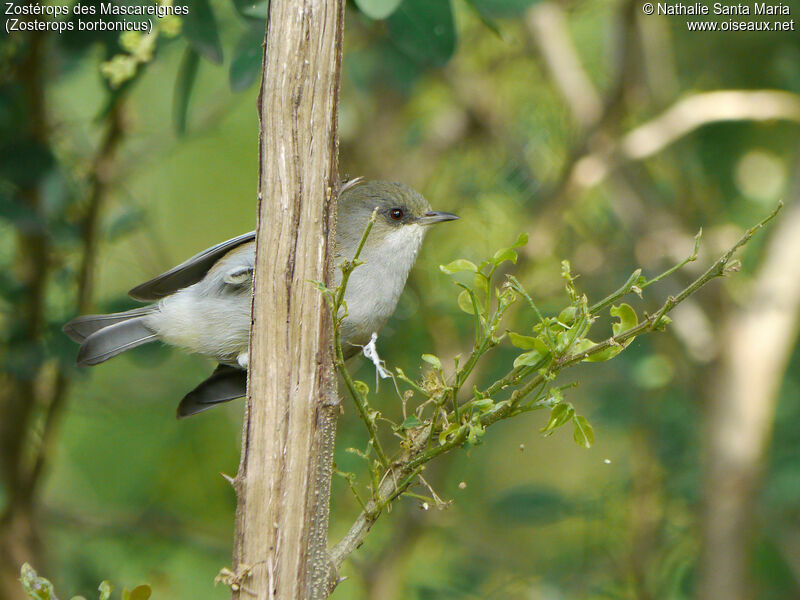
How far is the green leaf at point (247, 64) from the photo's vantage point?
8.79 feet

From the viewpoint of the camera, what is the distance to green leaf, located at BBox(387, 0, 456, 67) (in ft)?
8.42

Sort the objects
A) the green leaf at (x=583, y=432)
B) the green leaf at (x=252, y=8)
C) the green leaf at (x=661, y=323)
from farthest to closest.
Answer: the green leaf at (x=252, y=8) → the green leaf at (x=583, y=432) → the green leaf at (x=661, y=323)

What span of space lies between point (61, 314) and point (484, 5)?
2.49 meters

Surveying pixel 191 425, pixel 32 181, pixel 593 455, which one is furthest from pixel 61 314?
pixel 593 455

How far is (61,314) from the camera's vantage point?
404 cm

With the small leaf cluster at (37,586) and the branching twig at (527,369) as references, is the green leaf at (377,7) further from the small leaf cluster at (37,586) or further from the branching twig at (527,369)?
the small leaf cluster at (37,586)

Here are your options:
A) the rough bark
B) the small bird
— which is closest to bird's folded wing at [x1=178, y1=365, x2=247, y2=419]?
the small bird

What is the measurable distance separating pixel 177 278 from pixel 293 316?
5.07ft

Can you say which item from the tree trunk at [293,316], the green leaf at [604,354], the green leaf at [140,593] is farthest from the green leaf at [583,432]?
the green leaf at [140,593]

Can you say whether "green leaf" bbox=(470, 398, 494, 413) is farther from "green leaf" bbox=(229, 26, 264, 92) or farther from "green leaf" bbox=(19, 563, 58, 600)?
"green leaf" bbox=(229, 26, 264, 92)

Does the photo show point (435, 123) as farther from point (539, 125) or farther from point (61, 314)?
point (61, 314)

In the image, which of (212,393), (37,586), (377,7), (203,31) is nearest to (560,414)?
(37,586)

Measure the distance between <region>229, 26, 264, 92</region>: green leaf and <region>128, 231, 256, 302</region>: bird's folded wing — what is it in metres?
0.52

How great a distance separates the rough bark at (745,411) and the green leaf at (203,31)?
2.79m
